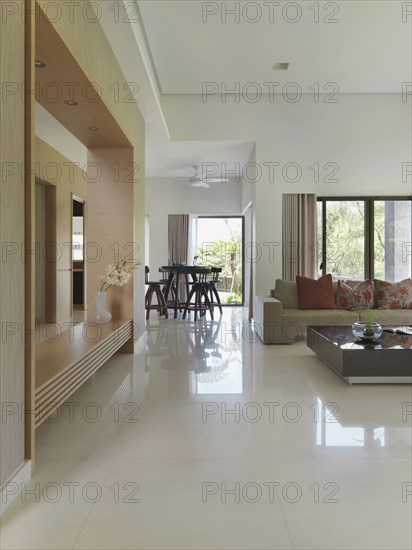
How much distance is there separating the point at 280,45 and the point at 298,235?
2.91 m

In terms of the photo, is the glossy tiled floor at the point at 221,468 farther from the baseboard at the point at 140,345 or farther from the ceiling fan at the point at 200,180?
the ceiling fan at the point at 200,180

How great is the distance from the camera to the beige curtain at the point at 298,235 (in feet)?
23.5

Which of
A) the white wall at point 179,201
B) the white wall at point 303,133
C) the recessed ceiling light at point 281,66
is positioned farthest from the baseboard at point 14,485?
the white wall at point 179,201

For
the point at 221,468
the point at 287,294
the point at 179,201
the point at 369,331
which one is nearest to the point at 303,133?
the point at 287,294

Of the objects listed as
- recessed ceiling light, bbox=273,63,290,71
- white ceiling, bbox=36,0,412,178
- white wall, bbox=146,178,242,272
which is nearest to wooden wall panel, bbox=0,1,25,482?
white ceiling, bbox=36,0,412,178

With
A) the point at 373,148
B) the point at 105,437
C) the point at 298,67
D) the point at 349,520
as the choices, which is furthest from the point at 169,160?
the point at 349,520

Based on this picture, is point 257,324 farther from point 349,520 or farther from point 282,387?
point 349,520

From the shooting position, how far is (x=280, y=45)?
5426mm

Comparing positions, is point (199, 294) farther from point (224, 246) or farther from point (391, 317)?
point (391, 317)

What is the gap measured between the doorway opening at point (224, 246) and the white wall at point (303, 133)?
312 centimetres

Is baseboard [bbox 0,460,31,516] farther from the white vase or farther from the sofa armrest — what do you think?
the sofa armrest

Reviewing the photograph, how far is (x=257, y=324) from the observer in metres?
6.02

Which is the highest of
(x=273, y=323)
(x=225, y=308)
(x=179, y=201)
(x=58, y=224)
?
(x=179, y=201)

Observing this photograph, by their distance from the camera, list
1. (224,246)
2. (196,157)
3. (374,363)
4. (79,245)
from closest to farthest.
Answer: (374,363), (196,157), (79,245), (224,246)
